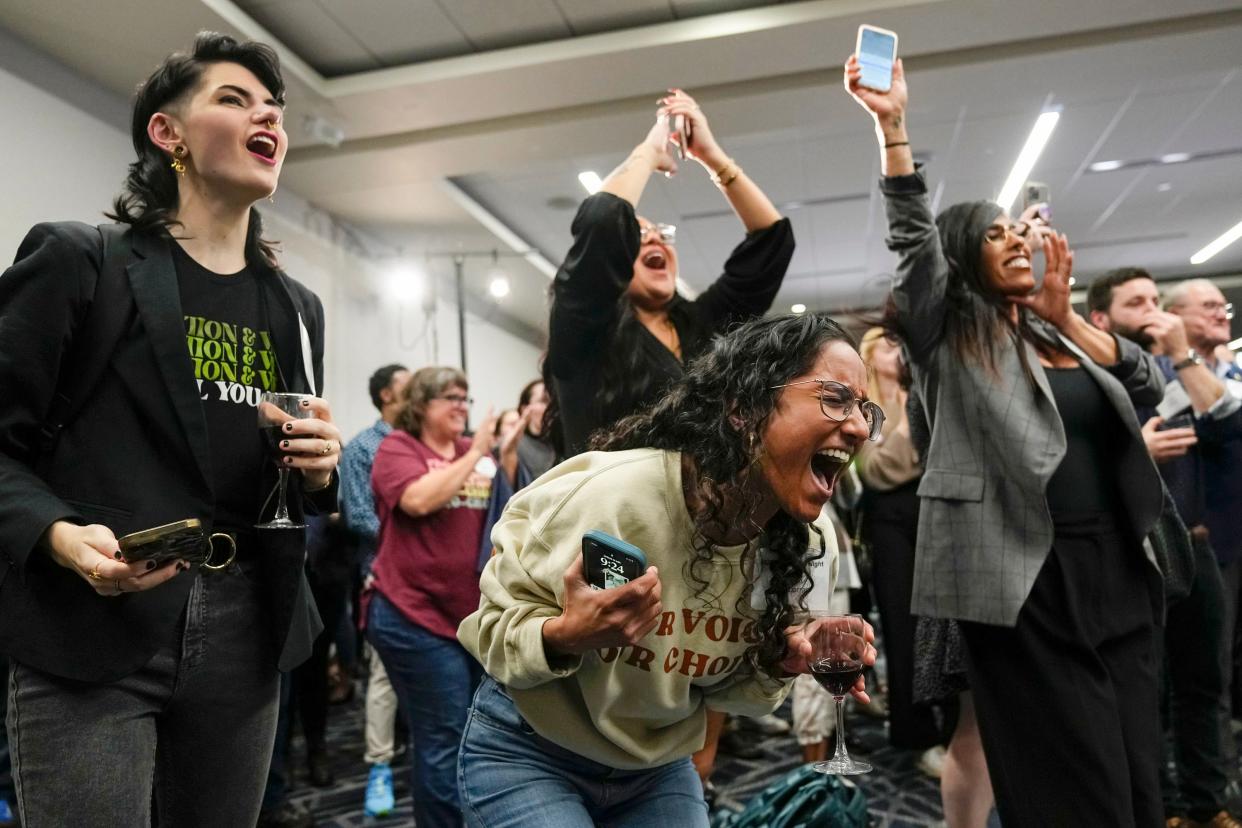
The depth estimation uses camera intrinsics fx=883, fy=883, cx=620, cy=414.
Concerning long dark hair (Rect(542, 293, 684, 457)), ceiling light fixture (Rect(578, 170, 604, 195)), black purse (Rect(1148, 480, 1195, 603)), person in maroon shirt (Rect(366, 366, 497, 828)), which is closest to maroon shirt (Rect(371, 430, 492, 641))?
person in maroon shirt (Rect(366, 366, 497, 828))

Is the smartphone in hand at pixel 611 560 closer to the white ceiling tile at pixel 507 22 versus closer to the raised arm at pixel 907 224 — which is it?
the raised arm at pixel 907 224

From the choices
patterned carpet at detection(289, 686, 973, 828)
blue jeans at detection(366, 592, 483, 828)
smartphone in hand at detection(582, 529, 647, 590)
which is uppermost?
smartphone in hand at detection(582, 529, 647, 590)

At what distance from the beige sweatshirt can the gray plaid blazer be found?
2.67 ft

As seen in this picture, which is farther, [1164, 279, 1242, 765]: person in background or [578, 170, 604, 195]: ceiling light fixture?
[578, 170, 604, 195]: ceiling light fixture

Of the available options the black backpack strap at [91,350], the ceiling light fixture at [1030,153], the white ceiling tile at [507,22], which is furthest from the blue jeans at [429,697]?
the ceiling light fixture at [1030,153]

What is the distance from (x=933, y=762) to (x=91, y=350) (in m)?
3.20

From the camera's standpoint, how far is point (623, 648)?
3.79 ft

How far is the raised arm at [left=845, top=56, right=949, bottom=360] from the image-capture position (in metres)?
A: 1.87

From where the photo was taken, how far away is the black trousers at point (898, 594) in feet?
10.8

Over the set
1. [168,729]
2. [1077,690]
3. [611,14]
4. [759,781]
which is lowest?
[759,781]

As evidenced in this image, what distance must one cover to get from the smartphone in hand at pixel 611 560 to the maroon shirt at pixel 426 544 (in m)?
1.69

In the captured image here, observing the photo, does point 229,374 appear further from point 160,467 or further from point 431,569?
point 431,569

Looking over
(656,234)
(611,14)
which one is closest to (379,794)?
(656,234)

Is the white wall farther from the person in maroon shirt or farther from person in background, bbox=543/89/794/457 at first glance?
person in background, bbox=543/89/794/457
